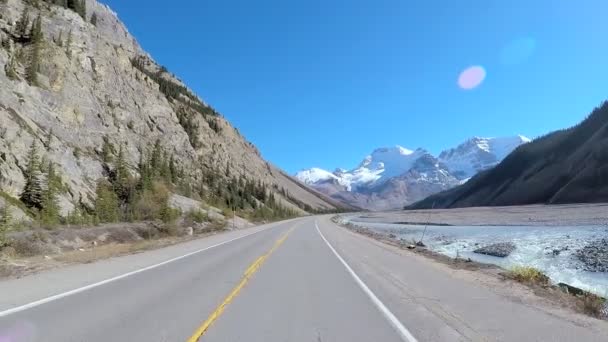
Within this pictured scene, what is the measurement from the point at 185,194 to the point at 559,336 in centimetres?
7262

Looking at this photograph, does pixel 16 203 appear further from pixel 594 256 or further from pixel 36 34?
pixel 594 256

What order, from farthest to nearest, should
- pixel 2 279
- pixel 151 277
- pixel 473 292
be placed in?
pixel 151 277
pixel 2 279
pixel 473 292

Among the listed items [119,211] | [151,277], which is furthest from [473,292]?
[119,211]

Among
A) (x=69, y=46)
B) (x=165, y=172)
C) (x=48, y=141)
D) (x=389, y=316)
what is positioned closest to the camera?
(x=389, y=316)

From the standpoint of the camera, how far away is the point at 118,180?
5091 cm

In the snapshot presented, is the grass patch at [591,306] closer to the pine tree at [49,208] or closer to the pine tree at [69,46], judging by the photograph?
the pine tree at [49,208]

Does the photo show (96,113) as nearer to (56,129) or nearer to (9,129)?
(56,129)

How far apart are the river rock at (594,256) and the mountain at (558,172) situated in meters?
45.4

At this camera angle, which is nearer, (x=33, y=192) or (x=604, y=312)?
(x=604, y=312)

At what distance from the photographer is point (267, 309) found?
29.6 ft

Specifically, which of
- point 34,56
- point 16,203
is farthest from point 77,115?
point 16,203

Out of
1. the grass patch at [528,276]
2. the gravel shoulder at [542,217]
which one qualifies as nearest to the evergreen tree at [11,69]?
the grass patch at [528,276]

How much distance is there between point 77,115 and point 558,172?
378ft

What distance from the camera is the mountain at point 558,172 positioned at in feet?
313
